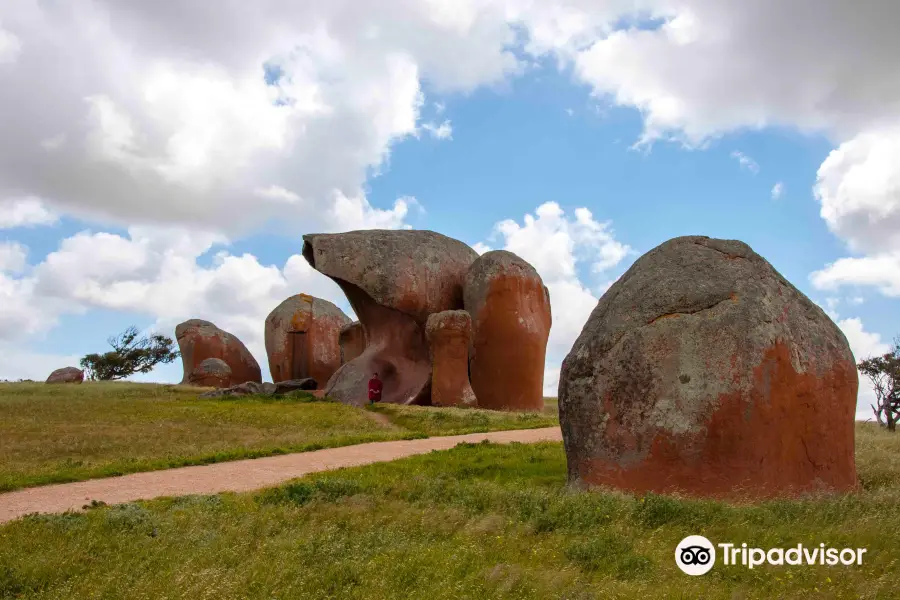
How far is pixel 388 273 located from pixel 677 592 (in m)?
23.7

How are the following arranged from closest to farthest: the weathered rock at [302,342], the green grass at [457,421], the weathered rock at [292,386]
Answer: the green grass at [457,421], the weathered rock at [292,386], the weathered rock at [302,342]

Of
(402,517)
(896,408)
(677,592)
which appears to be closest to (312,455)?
(402,517)

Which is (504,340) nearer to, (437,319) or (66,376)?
(437,319)

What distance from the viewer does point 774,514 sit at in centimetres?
730

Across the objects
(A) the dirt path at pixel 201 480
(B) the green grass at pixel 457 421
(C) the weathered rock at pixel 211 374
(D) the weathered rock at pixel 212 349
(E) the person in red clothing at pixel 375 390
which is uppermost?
(D) the weathered rock at pixel 212 349

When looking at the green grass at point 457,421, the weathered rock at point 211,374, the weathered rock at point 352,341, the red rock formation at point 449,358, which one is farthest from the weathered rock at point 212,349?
the green grass at point 457,421

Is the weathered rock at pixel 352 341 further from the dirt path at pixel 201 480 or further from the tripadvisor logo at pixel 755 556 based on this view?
the tripadvisor logo at pixel 755 556

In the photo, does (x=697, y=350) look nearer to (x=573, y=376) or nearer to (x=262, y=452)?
(x=573, y=376)

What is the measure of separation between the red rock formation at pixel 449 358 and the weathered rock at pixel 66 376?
24.9 meters

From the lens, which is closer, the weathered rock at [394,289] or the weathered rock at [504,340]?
the weathered rock at [504,340]

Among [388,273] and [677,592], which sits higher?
[388,273]

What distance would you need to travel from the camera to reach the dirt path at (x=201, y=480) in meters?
10.0

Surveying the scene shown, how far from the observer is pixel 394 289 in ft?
93.6

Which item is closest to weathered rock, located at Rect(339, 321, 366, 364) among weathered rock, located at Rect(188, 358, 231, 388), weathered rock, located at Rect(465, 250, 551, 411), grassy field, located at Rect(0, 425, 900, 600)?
weathered rock, located at Rect(188, 358, 231, 388)
